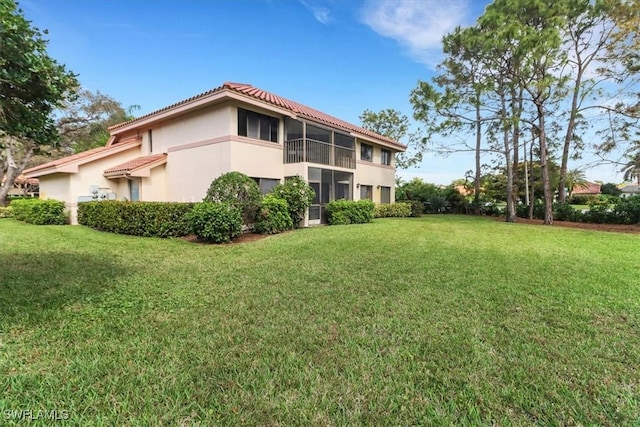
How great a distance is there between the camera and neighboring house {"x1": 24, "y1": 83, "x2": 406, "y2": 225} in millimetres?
12711

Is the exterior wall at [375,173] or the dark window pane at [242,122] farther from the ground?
the dark window pane at [242,122]

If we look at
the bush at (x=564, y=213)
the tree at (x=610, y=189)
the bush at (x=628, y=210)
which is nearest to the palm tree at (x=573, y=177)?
the bush at (x=564, y=213)

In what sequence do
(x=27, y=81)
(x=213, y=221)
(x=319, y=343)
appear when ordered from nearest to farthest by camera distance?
(x=319, y=343) < (x=27, y=81) < (x=213, y=221)

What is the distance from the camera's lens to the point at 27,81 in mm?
3729

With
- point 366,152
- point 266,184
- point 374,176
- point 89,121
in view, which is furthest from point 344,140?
point 89,121

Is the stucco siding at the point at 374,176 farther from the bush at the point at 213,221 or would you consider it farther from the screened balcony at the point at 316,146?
the bush at the point at 213,221

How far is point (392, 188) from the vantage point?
925 inches

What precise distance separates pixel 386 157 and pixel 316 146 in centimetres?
961

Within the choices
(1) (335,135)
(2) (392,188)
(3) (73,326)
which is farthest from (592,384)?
(2) (392,188)

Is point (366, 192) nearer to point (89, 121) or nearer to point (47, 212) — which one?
point (47, 212)

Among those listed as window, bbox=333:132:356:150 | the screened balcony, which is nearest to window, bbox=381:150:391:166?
window, bbox=333:132:356:150

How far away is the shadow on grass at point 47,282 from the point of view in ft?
13.6

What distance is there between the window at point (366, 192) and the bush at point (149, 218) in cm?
1230

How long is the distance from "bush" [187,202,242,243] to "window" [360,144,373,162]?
491 inches
